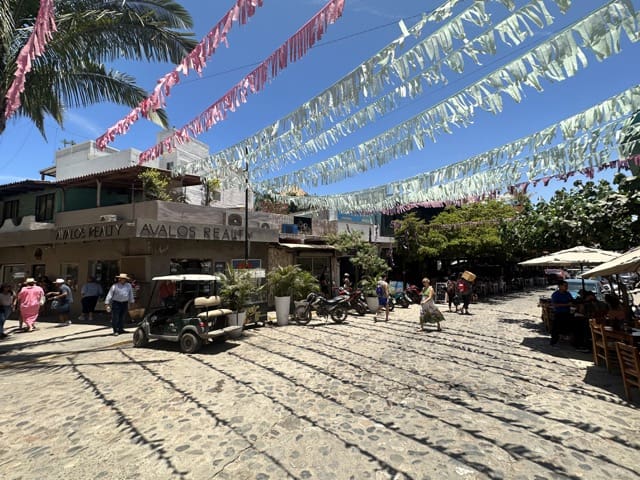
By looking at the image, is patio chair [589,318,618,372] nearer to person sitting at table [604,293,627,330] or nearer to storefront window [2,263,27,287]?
person sitting at table [604,293,627,330]

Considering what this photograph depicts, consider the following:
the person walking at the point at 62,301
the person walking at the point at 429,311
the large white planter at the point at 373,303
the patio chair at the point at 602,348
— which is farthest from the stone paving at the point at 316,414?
the large white planter at the point at 373,303

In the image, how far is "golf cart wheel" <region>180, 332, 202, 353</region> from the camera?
809 centimetres

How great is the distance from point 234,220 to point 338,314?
623cm

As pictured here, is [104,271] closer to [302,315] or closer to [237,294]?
[237,294]

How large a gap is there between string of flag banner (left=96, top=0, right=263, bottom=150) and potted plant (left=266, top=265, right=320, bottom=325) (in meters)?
7.74

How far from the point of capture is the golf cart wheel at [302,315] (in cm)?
1243

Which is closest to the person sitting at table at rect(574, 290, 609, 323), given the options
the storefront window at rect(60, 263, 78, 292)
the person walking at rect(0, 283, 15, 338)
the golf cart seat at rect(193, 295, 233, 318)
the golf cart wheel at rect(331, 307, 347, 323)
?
the golf cart wheel at rect(331, 307, 347, 323)

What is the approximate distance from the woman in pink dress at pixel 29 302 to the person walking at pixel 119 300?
3.13 metres

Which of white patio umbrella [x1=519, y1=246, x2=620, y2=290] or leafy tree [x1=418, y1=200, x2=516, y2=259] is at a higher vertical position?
leafy tree [x1=418, y1=200, x2=516, y2=259]

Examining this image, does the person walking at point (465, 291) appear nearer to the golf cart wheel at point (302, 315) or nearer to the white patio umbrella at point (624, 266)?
the golf cart wheel at point (302, 315)

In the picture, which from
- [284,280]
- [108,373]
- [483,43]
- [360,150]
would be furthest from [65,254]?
[483,43]

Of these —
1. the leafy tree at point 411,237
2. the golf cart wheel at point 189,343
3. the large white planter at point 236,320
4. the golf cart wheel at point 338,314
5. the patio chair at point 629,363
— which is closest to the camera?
the patio chair at point 629,363

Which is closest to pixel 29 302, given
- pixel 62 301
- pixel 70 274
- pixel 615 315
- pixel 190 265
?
pixel 62 301

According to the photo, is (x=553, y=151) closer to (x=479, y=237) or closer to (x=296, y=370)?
(x=296, y=370)
